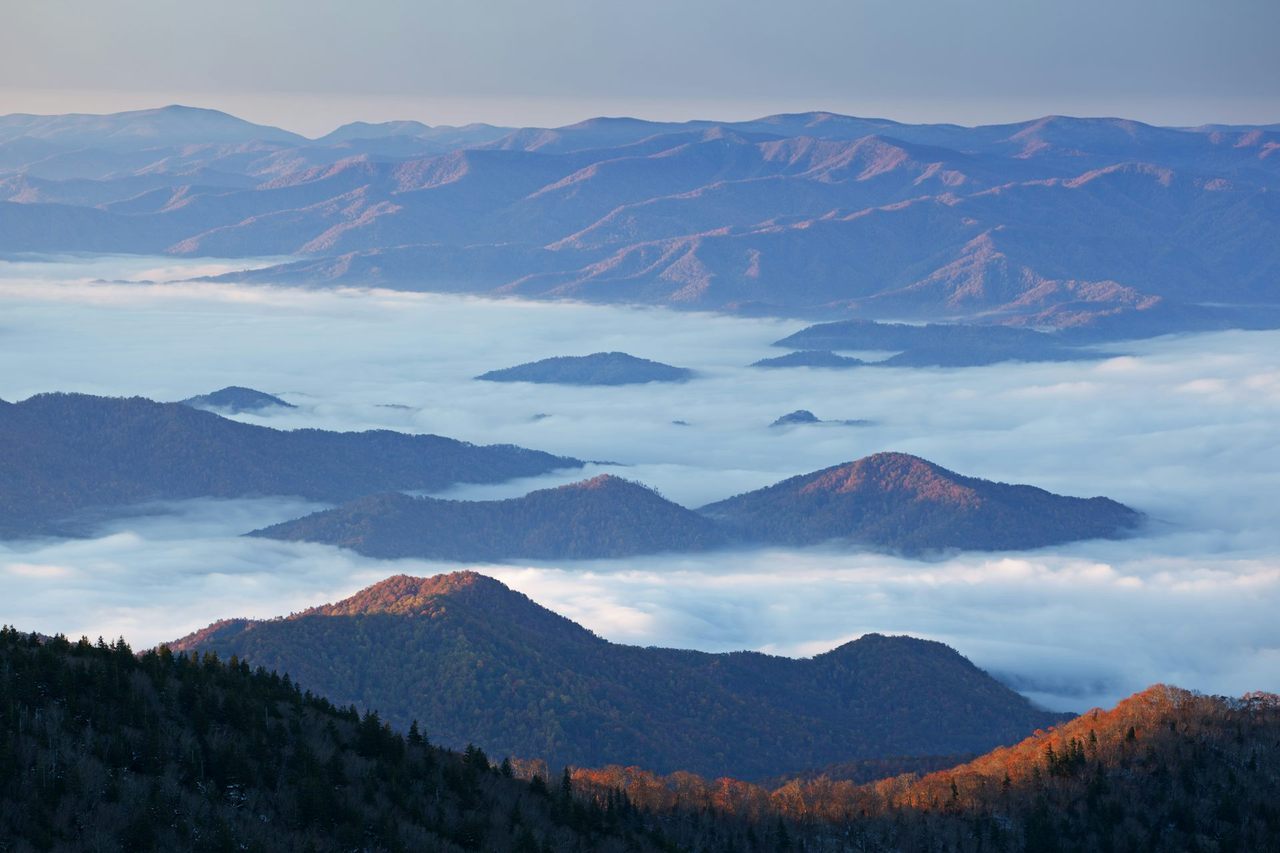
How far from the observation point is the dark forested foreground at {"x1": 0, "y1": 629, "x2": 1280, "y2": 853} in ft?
183

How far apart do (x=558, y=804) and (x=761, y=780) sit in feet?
160

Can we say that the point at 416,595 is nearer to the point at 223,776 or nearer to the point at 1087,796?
the point at 1087,796

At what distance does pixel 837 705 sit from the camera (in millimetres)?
152875

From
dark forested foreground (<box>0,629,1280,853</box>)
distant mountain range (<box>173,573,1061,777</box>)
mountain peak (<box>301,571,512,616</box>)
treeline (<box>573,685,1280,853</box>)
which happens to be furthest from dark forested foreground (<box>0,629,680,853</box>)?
mountain peak (<box>301,571,512,616</box>)

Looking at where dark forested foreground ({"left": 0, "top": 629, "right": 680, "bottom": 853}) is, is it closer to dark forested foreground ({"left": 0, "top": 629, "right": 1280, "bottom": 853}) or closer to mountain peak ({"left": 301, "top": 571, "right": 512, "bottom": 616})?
dark forested foreground ({"left": 0, "top": 629, "right": 1280, "bottom": 853})

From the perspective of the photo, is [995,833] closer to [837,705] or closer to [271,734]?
[271,734]

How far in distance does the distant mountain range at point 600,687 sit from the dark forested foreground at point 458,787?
31.3 metres

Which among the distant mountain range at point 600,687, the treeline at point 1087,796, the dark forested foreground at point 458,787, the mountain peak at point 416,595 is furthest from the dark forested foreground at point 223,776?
the mountain peak at point 416,595

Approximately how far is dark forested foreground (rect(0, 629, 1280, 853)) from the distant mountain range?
103 ft

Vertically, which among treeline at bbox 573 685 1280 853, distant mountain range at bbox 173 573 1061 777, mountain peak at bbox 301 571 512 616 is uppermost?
mountain peak at bbox 301 571 512 616

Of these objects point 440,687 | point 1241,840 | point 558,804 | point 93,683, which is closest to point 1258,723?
point 1241,840

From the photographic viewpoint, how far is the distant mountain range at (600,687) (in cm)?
13225

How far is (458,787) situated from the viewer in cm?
6956

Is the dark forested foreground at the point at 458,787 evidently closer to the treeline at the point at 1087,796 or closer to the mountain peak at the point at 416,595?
the treeline at the point at 1087,796
